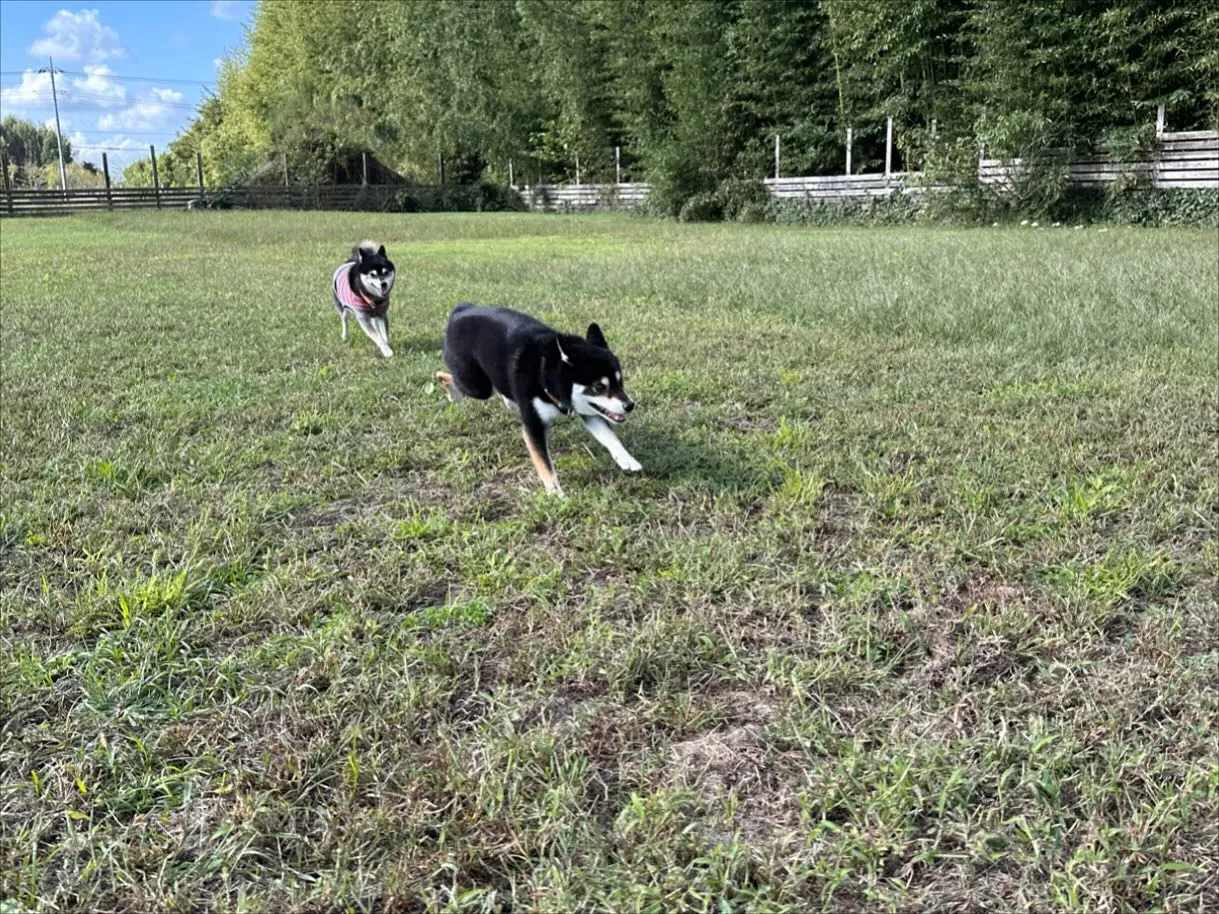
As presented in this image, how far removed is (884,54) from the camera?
16.3m

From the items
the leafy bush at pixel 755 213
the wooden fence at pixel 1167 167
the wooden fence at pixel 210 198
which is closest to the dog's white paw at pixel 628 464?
the wooden fence at pixel 1167 167

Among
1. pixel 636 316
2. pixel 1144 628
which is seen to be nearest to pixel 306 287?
pixel 636 316

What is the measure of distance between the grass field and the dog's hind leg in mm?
71

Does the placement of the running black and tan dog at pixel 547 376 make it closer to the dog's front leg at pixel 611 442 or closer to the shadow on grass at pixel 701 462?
the dog's front leg at pixel 611 442

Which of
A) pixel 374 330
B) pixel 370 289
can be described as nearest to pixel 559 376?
pixel 370 289

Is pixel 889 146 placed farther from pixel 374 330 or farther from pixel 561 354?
pixel 561 354

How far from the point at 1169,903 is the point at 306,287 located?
7.84m

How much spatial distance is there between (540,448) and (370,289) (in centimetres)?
240

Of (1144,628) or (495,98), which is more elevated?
(495,98)

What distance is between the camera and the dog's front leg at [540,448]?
9.01ft

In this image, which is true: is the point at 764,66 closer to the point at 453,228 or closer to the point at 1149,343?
the point at 453,228

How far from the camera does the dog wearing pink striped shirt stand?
186 inches

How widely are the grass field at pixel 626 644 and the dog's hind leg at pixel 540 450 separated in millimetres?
71

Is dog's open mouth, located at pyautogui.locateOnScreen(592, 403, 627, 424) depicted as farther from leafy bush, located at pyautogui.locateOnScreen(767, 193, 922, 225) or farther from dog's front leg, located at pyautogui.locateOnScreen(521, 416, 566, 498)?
leafy bush, located at pyautogui.locateOnScreen(767, 193, 922, 225)
